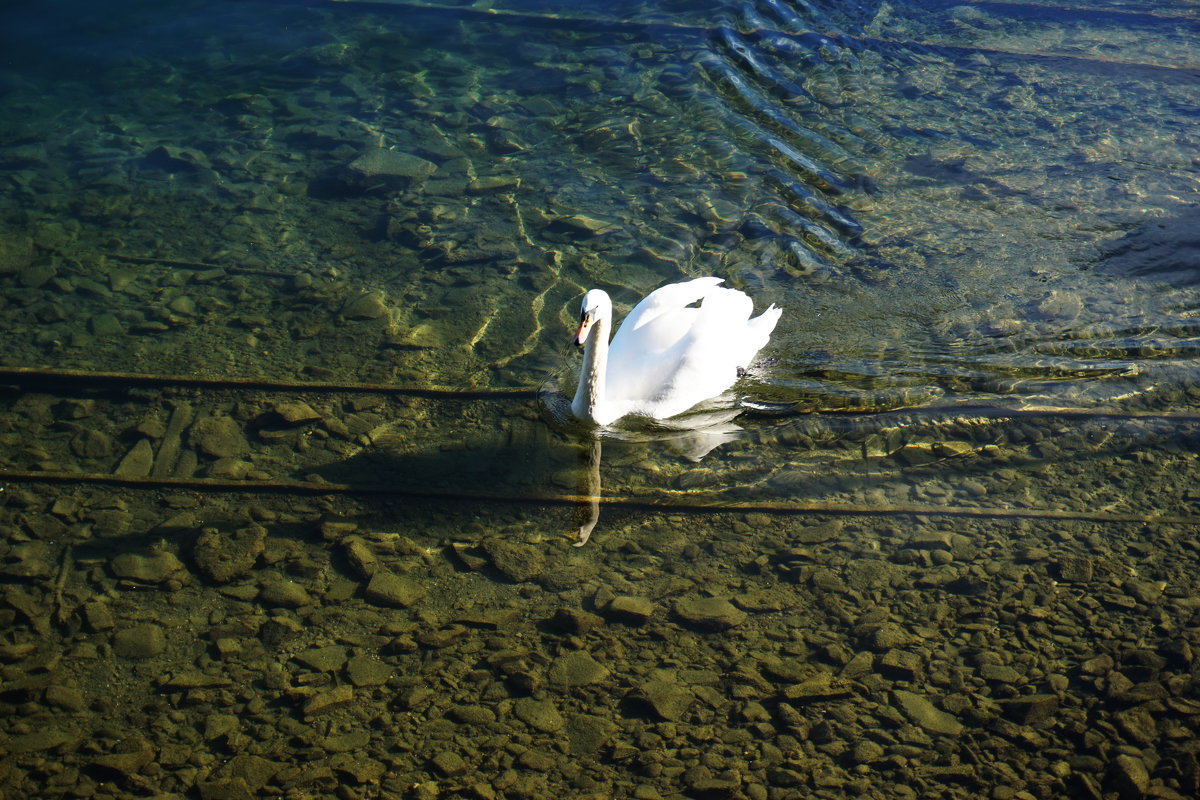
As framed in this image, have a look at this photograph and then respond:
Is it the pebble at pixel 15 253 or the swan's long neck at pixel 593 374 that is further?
the pebble at pixel 15 253

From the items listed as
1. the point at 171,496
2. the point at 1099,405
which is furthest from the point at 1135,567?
the point at 171,496

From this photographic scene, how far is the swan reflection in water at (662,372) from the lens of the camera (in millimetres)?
5480

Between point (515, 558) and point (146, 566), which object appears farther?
point (515, 558)

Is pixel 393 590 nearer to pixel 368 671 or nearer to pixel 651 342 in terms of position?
pixel 368 671

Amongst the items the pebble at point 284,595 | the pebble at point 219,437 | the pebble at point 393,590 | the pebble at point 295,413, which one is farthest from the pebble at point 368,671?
the pebble at point 295,413

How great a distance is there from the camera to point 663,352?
19.3 ft

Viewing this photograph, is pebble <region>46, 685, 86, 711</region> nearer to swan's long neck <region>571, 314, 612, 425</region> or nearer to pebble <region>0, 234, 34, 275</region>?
swan's long neck <region>571, 314, 612, 425</region>

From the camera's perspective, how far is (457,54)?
10445 mm

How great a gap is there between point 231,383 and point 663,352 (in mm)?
2500

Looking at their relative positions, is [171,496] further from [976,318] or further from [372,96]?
[372,96]

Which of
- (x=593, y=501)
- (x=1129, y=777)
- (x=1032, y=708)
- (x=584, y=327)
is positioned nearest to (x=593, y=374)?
(x=584, y=327)

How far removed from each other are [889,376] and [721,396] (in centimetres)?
101

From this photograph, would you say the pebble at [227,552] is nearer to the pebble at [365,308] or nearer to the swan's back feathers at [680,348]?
the swan's back feathers at [680,348]

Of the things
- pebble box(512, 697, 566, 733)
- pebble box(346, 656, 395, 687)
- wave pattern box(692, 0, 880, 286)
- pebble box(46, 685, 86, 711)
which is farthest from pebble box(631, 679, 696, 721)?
wave pattern box(692, 0, 880, 286)
